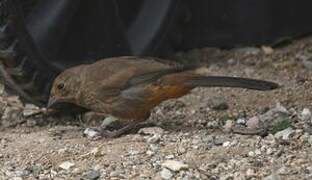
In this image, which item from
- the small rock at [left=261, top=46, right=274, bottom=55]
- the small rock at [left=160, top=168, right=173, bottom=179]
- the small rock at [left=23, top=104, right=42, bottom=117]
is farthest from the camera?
the small rock at [left=261, top=46, right=274, bottom=55]

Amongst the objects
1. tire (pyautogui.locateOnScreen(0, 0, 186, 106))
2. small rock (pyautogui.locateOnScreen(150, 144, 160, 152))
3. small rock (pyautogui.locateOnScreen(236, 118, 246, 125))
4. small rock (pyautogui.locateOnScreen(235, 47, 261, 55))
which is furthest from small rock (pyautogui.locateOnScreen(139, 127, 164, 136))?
small rock (pyautogui.locateOnScreen(235, 47, 261, 55))

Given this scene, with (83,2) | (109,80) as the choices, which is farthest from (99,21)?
(109,80)

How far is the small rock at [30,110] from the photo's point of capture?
229 inches

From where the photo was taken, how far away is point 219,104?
5.78 metres

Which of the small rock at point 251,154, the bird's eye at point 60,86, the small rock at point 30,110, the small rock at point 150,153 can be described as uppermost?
the bird's eye at point 60,86

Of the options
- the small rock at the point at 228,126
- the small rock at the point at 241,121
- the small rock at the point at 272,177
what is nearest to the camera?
the small rock at the point at 272,177

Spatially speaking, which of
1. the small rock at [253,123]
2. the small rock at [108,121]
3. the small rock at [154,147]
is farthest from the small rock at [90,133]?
the small rock at [253,123]

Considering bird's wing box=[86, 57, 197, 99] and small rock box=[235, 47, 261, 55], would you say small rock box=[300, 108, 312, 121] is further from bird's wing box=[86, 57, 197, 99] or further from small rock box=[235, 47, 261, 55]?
small rock box=[235, 47, 261, 55]

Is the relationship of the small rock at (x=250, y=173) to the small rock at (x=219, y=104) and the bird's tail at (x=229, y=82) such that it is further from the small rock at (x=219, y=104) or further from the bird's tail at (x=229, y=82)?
the small rock at (x=219, y=104)

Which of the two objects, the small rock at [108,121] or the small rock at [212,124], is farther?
the small rock at [108,121]

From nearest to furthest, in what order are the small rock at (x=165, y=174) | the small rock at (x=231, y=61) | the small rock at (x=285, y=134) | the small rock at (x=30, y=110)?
the small rock at (x=165, y=174) → the small rock at (x=285, y=134) → the small rock at (x=30, y=110) → the small rock at (x=231, y=61)

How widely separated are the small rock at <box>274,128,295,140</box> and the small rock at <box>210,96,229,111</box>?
2.29 feet

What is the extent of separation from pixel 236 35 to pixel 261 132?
207 cm

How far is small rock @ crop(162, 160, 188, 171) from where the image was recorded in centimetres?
459
